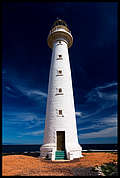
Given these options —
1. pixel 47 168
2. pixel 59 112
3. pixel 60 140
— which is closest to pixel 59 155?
pixel 60 140

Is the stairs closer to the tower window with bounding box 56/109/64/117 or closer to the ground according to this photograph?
the ground

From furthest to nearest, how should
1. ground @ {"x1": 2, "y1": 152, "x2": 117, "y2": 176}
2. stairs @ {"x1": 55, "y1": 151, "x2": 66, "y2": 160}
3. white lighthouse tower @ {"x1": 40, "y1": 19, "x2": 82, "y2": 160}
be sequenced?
white lighthouse tower @ {"x1": 40, "y1": 19, "x2": 82, "y2": 160} → stairs @ {"x1": 55, "y1": 151, "x2": 66, "y2": 160} → ground @ {"x1": 2, "y1": 152, "x2": 117, "y2": 176}

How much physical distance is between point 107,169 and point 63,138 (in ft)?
19.4

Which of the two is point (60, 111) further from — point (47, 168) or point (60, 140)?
point (47, 168)

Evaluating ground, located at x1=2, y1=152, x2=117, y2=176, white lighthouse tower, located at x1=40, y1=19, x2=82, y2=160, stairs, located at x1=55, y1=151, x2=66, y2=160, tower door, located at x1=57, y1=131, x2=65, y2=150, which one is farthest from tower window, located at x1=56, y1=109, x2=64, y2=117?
ground, located at x1=2, y1=152, x2=117, y2=176

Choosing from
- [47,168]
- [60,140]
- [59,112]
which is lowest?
[47,168]

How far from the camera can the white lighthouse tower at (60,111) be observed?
12633 millimetres

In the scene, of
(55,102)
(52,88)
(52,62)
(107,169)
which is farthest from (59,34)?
(107,169)

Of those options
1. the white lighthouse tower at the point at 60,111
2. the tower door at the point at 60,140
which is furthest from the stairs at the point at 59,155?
the tower door at the point at 60,140

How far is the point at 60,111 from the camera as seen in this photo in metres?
13.8

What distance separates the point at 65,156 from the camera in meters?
12.1

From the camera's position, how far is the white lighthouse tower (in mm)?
12633

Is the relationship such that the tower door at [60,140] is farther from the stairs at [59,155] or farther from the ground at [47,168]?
the ground at [47,168]

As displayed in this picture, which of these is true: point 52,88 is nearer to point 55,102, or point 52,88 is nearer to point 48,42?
point 55,102
